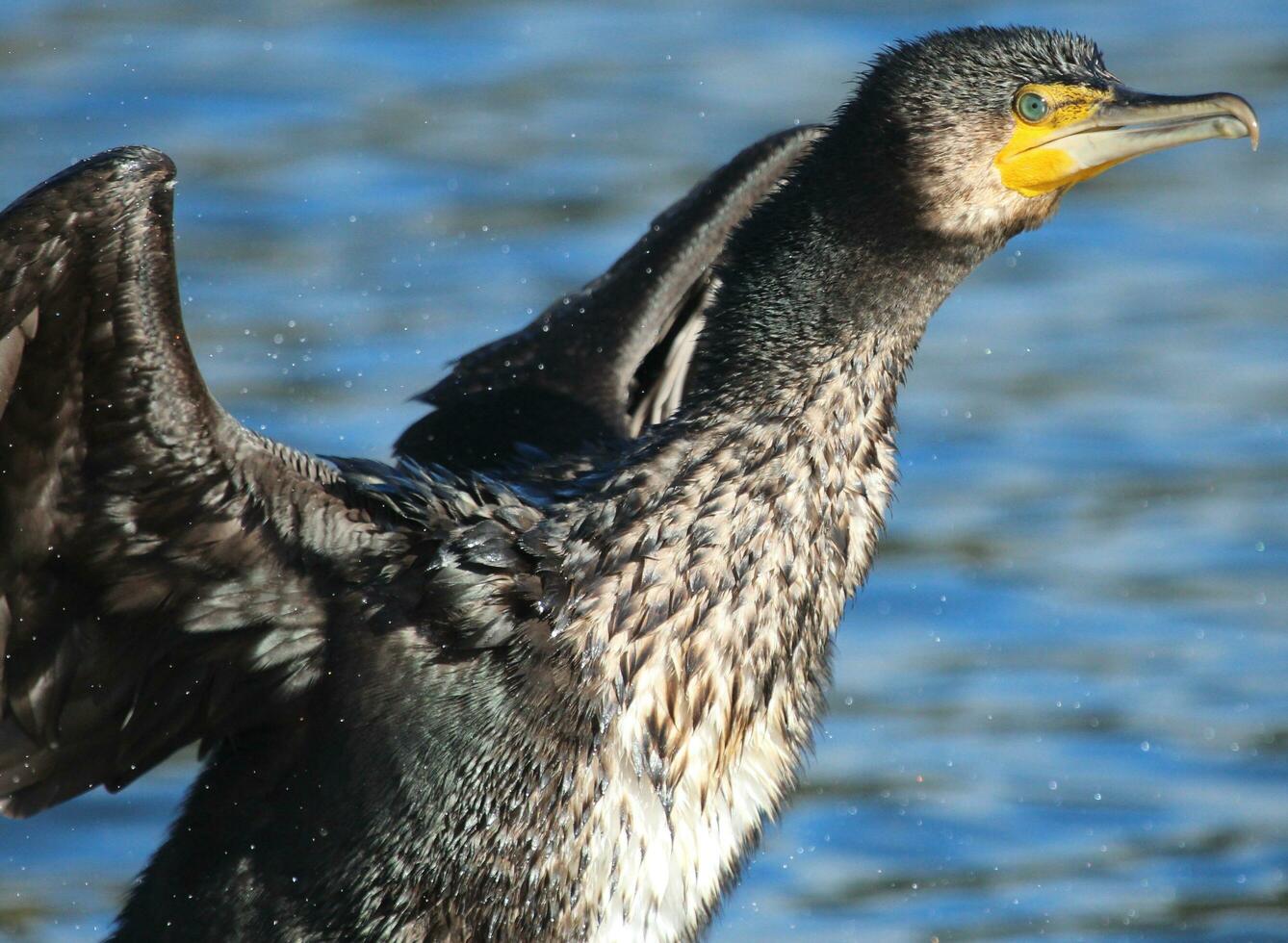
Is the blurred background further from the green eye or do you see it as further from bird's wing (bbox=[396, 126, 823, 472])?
the green eye

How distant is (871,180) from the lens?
15.9 feet

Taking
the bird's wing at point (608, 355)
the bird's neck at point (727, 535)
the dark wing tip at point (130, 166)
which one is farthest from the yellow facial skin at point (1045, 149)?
the dark wing tip at point (130, 166)

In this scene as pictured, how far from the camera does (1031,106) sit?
493cm

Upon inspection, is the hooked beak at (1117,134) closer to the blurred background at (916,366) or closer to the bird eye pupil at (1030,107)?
the bird eye pupil at (1030,107)

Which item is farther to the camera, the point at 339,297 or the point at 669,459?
the point at 339,297

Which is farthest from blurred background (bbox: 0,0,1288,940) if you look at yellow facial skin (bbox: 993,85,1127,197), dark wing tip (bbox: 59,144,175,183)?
dark wing tip (bbox: 59,144,175,183)

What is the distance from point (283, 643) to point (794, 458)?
1074 mm

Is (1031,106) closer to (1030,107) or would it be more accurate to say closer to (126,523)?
(1030,107)

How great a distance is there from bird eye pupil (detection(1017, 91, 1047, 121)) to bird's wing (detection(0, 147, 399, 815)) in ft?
5.01

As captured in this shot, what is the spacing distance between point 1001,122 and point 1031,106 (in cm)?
8

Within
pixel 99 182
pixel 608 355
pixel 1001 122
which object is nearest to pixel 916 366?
pixel 608 355

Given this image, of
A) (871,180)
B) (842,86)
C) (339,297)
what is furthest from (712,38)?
(871,180)

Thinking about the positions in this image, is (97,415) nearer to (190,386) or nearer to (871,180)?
(190,386)

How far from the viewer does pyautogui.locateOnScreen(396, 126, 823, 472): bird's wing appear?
20.0 feet
